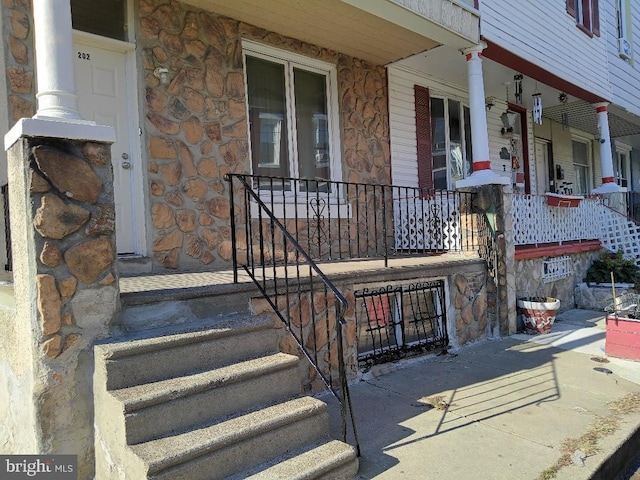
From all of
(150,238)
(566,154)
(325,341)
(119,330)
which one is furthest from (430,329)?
(566,154)

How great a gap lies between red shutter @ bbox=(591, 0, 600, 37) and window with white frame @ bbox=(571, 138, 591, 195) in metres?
3.16

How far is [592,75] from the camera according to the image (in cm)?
821

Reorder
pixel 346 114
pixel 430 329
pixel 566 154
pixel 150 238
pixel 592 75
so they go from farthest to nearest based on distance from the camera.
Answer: pixel 566 154 < pixel 592 75 < pixel 346 114 < pixel 430 329 < pixel 150 238

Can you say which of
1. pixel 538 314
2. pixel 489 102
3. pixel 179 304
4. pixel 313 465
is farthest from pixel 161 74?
pixel 489 102

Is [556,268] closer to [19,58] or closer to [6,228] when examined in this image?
[6,228]

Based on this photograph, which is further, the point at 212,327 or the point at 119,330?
the point at 212,327

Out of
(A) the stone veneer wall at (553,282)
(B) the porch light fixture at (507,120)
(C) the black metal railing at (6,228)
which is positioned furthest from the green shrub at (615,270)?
(C) the black metal railing at (6,228)

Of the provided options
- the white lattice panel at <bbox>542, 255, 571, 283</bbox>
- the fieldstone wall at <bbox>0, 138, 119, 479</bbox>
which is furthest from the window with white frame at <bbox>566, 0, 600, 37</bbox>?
the fieldstone wall at <bbox>0, 138, 119, 479</bbox>

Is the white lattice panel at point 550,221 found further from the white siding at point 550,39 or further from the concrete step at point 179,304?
the concrete step at point 179,304

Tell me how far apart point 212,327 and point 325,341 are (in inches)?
53.5

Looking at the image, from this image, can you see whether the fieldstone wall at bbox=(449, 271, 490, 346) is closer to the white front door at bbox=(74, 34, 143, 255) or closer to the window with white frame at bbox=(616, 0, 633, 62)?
the white front door at bbox=(74, 34, 143, 255)

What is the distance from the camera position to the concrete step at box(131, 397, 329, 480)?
6.70 feet

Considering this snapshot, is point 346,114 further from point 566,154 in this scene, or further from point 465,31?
point 566,154

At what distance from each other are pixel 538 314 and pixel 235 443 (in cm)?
449
